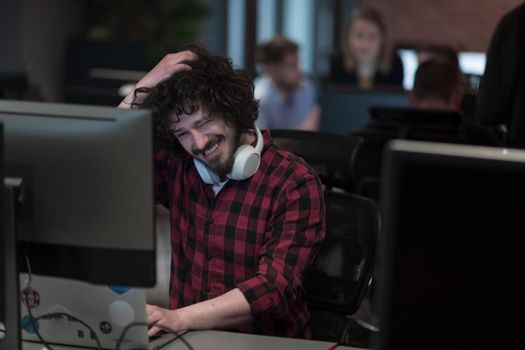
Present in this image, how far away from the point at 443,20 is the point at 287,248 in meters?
7.01

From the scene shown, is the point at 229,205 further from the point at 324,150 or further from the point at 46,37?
the point at 46,37

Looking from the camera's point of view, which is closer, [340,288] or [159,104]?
[159,104]

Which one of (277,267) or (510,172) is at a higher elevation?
(510,172)

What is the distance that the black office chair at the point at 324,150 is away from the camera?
2584mm

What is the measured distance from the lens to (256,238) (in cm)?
202

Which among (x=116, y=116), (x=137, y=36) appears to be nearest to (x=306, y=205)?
(x=116, y=116)

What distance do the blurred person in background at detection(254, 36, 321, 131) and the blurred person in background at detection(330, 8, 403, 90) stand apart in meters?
0.54

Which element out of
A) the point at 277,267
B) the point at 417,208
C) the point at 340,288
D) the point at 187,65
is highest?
the point at 187,65

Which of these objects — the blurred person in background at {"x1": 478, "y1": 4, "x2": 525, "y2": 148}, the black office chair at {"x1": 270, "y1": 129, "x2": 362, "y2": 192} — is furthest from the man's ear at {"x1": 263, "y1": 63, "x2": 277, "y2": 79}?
the black office chair at {"x1": 270, "y1": 129, "x2": 362, "y2": 192}

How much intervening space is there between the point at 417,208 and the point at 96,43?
5479 millimetres

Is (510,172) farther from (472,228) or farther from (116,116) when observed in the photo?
(116,116)

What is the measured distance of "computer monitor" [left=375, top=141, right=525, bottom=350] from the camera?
3.87 feet

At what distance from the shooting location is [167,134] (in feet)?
6.70

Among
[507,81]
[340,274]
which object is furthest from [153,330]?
[507,81]
